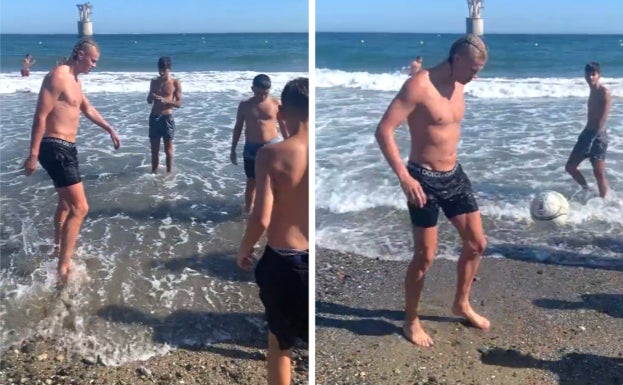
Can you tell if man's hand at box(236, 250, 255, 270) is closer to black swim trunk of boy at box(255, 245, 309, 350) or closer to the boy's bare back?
black swim trunk of boy at box(255, 245, 309, 350)

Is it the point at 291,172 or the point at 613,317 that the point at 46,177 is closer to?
the point at 291,172

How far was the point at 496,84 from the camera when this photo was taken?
2023 mm

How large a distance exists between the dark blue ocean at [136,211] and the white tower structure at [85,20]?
0.19 feet

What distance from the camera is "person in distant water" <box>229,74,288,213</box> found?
193cm

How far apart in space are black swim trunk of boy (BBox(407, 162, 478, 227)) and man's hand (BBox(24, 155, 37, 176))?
1.09m

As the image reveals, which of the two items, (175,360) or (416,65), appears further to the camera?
(175,360)

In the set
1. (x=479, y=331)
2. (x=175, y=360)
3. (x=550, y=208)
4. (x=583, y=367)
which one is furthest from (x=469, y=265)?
(x=175, y=360)

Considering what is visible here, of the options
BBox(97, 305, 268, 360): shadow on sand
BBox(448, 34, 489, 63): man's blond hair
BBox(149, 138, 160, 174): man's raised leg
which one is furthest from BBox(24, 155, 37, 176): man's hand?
BBox(448, 34, 489, 63): man's blond hair

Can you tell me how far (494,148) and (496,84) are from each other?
19 centimetres

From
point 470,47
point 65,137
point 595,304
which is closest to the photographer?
point 470,47

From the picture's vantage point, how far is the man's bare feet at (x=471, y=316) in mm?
1949

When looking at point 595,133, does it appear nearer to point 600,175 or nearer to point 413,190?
point 600,175

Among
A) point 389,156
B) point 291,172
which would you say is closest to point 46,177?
point 291,172

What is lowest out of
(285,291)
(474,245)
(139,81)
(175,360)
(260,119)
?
(175,360)
